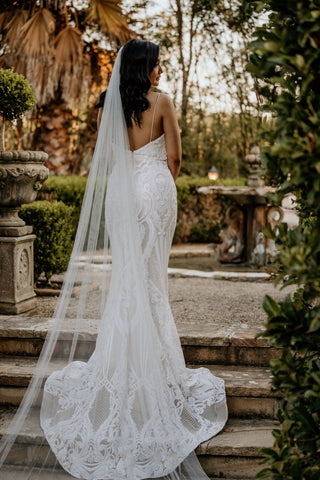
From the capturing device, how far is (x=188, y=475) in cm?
300

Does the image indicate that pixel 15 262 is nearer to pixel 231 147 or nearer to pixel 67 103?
pixel 67 103

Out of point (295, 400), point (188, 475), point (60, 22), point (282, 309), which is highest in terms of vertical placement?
point (60, 22)

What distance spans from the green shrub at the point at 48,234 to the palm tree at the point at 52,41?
174 inches

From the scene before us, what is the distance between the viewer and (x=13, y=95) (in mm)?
4598

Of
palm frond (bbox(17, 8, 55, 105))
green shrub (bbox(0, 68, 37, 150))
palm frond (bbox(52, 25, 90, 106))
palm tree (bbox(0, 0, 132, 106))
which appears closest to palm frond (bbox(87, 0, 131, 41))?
palm tree (bbox(0, 0, 132, 106))

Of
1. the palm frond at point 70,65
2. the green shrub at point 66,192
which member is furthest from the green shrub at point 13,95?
the palm frond at point 70,65

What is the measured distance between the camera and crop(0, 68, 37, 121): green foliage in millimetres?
4574

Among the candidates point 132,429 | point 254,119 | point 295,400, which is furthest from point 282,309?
point 254,119

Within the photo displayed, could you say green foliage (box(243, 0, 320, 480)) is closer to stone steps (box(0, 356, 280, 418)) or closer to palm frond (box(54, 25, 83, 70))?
stone steps (box(0, 356, 280, 418))

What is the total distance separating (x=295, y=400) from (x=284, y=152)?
91cm

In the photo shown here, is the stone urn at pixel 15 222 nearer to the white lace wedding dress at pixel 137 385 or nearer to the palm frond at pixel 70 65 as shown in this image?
the white lace wedding dress at pixel 137 385

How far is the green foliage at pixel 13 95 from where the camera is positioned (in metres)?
4.57

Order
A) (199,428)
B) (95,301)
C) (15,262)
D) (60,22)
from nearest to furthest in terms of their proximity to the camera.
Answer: (199,428) → (95,301) → (15,262) → (60,22)

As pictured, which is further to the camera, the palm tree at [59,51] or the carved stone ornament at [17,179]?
the palm tree at [59,51]
